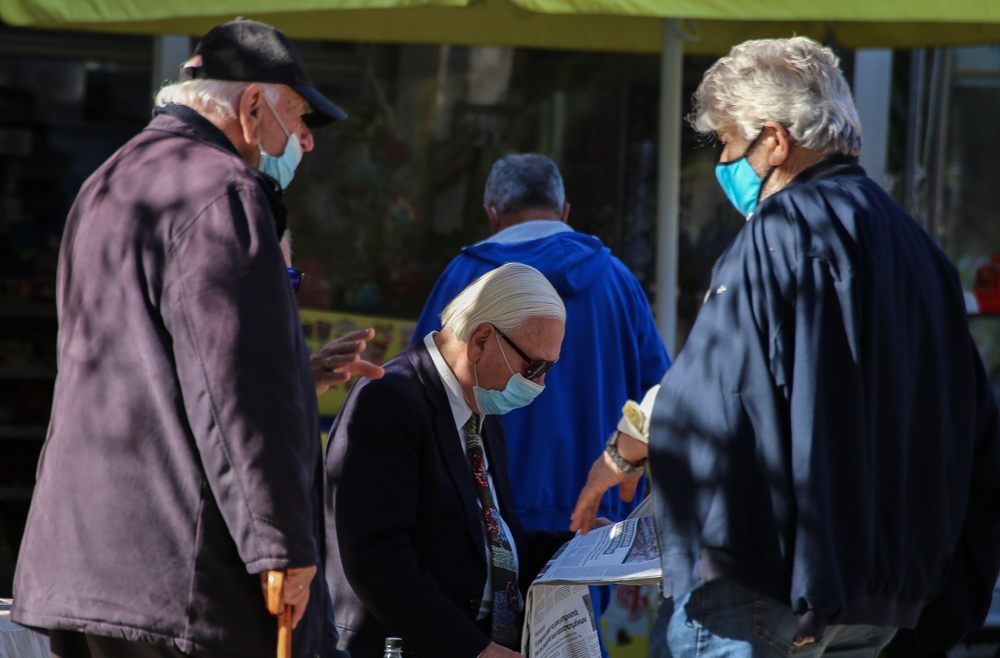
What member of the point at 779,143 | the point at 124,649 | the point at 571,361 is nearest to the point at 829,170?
the point at 779,143

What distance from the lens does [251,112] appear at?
2.04m

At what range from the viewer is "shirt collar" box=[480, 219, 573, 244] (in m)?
3.62

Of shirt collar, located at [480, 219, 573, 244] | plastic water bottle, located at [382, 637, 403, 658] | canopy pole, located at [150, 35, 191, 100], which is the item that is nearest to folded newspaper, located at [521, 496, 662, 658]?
plastic water bottle, located at [382, 637, 403, 658]

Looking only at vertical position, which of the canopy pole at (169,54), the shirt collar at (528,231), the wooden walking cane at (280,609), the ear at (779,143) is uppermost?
the canopy pole at (169,54)

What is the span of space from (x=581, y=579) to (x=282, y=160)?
1.01m

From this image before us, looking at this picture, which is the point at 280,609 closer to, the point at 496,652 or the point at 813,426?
the point at 496,652

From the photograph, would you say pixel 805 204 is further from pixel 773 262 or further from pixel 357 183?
pixel 357 183

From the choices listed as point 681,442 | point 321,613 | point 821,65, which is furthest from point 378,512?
point 821,65

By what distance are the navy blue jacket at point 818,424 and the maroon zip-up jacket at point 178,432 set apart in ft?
2.20

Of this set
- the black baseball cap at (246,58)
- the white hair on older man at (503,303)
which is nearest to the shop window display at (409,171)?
the white hair on older man at (503,303)

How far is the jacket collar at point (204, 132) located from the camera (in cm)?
191

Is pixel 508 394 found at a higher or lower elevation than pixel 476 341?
lower

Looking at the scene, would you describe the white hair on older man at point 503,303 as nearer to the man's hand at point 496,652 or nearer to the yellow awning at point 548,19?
the man's hand at point 496,652

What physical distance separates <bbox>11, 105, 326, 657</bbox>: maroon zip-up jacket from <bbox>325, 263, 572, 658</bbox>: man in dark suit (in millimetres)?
488
